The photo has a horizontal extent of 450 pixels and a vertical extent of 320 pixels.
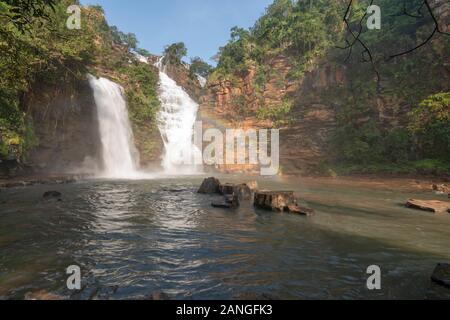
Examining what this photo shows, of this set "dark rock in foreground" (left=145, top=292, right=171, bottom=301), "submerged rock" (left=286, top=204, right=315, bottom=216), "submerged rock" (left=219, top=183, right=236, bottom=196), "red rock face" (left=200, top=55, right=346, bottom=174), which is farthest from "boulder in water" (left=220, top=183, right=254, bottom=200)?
"red rock face" (left=200, top=55, right=346, bottom=174)

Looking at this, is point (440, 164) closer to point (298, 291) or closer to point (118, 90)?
point (298, 291)

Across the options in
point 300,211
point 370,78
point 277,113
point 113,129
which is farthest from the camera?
point 277,113

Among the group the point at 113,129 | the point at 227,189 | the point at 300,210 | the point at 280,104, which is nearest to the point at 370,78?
the point at 280,104

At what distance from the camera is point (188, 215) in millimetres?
9258

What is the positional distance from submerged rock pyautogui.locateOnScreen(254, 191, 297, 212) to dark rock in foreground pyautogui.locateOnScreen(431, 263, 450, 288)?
573cm

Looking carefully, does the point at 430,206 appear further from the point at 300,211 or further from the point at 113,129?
the point at 113,129

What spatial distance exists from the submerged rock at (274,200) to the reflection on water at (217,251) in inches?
27.8

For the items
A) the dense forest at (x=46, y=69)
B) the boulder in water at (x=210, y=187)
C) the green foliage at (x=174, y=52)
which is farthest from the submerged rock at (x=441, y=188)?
the green foliage at (x=174, y=52)

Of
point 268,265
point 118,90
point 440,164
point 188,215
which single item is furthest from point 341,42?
point 268,265

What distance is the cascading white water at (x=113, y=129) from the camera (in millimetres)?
25750

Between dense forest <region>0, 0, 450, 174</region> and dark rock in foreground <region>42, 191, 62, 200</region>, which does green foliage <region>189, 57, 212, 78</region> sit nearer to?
dense forest <region>0, 0, 450, 174</region>

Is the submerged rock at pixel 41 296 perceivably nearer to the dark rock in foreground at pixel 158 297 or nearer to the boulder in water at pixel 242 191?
the dark rock in foreground at pixel 158 297

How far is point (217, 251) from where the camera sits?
5.81 meters

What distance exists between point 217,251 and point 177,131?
31.0m
